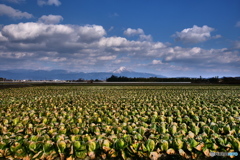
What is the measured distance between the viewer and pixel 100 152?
436cm

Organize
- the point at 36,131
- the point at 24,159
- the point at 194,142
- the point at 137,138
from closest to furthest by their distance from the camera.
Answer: the point at 24,159, the point at 194,142, the point at 137,138, the point at 36,131

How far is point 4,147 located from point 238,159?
4863 millimetres

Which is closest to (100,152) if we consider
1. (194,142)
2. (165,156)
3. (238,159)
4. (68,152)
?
(68,152)

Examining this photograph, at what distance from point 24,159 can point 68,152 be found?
0.86m

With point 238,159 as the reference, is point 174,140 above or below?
above

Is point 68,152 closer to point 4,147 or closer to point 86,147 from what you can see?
point 86,147

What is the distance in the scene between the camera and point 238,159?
421cm

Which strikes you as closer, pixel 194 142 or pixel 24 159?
pixel 24 159

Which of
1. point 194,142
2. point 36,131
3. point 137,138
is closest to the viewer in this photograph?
point 194,142

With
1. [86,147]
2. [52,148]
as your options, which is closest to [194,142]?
[86,147]

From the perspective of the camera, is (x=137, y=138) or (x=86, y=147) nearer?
(x=86, y=147)

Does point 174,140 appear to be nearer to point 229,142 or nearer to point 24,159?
point 229,142

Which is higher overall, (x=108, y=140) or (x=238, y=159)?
(x=108, y=140)

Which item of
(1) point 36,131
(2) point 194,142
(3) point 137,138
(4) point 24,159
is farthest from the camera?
(1) point 36,131
